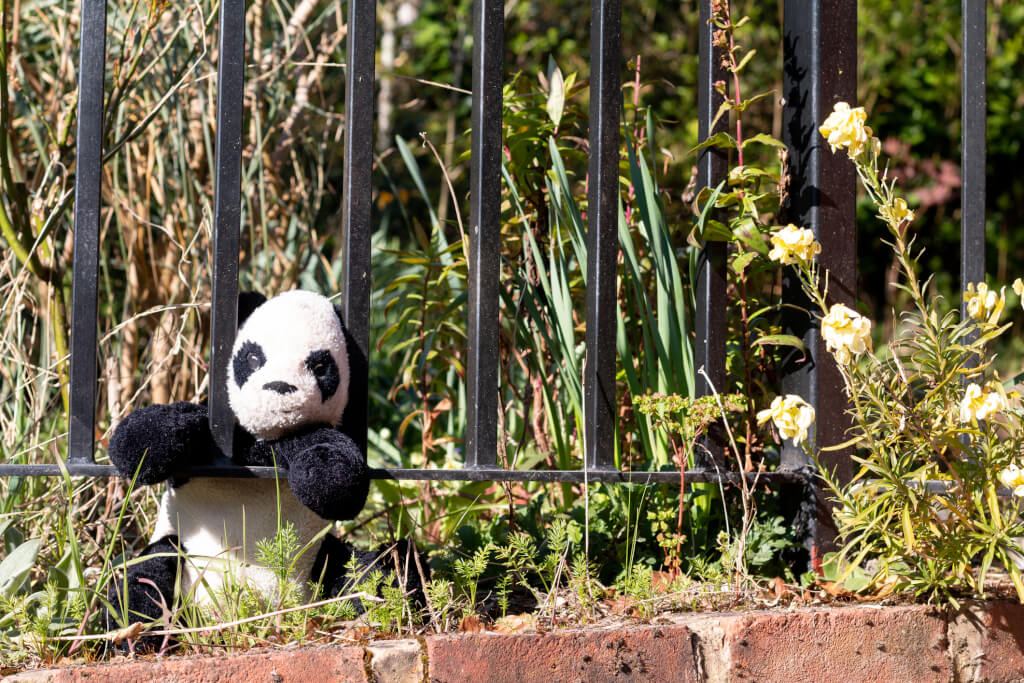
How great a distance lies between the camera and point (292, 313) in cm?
162

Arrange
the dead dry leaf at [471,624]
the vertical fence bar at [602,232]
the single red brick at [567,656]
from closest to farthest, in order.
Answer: the single red brick at [567,656], the dead dry leaf at [471,624], the vertical fence bar at [602,232]

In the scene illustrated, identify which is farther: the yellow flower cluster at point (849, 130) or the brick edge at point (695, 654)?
the yellow flower cluster at point (849, 130)

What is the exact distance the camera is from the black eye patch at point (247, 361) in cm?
159

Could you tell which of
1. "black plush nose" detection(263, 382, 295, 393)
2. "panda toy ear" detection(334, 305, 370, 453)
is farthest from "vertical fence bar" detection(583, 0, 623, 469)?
"black plush nose" detection(263, 382, 295, 393)

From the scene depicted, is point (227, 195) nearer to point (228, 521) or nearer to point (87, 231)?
point (87, 231)

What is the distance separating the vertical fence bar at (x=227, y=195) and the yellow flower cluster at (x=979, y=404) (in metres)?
1.26

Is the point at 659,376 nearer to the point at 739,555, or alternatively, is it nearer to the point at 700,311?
the point at 700,311

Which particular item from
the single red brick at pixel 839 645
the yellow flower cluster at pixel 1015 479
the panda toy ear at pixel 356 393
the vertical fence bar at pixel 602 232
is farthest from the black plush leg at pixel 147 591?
the yellow flower cluster at pixel 1015 479

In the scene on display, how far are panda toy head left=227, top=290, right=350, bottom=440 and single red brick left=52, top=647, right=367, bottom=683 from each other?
0.39 metres

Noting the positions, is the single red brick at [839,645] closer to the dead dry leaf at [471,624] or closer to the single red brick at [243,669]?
the dead dry leaf at [471,624]

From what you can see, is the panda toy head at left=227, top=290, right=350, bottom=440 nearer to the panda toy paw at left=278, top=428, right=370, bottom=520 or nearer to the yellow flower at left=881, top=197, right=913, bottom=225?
the panda toy paw at left=278, top=428, right=370, bottom=520

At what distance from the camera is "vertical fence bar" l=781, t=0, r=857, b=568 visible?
1886 millimetres

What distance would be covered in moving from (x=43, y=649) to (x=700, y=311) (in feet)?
4.36

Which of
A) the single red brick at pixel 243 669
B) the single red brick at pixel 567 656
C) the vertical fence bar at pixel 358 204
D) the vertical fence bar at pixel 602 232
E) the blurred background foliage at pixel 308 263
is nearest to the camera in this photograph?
the single red brick at pixel 243 669
